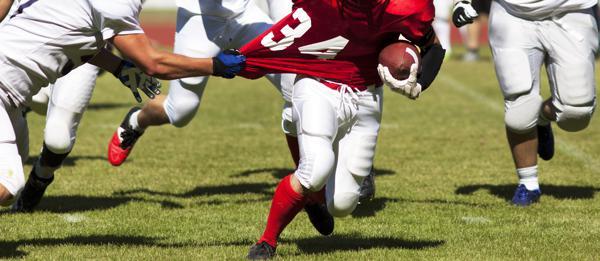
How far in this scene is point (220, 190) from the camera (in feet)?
23.4

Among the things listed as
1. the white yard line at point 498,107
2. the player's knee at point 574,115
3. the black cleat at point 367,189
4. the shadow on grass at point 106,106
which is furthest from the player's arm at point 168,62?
the shadow on grass at point 106,106

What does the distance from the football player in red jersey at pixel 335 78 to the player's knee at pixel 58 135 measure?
1.59 m

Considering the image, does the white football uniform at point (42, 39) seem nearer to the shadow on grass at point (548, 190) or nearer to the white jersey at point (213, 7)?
the white jersey at point (213, 7)

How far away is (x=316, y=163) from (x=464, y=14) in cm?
174

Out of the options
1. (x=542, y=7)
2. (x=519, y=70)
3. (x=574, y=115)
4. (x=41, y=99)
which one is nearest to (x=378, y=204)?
(x=519, y=70)

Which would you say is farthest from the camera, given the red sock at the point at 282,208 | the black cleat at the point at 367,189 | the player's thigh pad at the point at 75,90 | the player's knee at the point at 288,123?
the black cleat at the point at 367,189

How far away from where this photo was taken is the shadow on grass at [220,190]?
6.95 m

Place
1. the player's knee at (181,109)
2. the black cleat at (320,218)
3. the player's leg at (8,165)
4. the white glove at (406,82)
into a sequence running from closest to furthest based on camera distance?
the player's leg at (8,165)
the white glove at (406,82)
the black cleat at (320,218)
the player's knee at (181,109)

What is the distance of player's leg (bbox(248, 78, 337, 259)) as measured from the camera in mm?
4789

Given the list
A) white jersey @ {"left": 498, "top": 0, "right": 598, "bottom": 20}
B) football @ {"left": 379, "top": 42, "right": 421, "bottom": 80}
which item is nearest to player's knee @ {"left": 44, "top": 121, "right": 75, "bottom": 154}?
football @ {"left": 379, "top": 42, "right": 421, "bottom": 80}

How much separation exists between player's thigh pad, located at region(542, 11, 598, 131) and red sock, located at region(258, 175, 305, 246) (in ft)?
6.81

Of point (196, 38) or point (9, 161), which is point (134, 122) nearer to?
point (196, 38)

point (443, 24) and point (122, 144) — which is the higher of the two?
point (122, 144)

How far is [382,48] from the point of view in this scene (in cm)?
500
